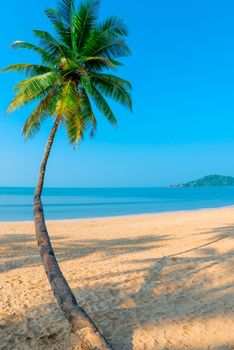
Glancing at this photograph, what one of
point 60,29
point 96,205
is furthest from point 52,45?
point 96,205

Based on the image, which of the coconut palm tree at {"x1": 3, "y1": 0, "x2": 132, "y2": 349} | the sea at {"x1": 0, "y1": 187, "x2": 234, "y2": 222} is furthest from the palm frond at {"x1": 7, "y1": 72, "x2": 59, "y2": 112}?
Answer: the sea at {"x1": 0, "y1": 187, "x2": 234, "y2": 222}

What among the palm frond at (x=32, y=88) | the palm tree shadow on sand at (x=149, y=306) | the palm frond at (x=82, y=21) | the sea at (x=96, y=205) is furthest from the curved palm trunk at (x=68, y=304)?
the sea at (x=96, y=205)

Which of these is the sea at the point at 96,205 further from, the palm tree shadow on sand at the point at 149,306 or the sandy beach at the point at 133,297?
the palm tree shadow on sand at the point at 149,306

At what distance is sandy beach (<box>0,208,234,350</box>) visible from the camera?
19.3ft

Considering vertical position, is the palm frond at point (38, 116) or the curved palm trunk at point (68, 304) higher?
the palm frond at point (38, 116)

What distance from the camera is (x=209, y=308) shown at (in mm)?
6898

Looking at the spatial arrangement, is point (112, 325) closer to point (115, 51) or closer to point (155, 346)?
point (155, 346)

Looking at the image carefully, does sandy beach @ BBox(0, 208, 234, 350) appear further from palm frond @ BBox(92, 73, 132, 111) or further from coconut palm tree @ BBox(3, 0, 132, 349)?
palm frond @ BBox(92, 73, 132, 111)

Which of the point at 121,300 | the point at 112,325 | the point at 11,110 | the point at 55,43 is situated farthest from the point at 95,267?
the point at 55,43

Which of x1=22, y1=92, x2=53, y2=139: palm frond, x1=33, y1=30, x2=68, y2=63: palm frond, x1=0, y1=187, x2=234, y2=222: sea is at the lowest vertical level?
x1=0, y1=187, x2=234, y2=222: sea

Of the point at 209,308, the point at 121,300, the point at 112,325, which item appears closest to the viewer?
the point at 112,325

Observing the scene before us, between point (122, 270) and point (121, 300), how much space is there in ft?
8.44

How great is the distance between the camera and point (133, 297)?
309 inches

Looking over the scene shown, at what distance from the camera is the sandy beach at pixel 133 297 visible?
5873 mm
